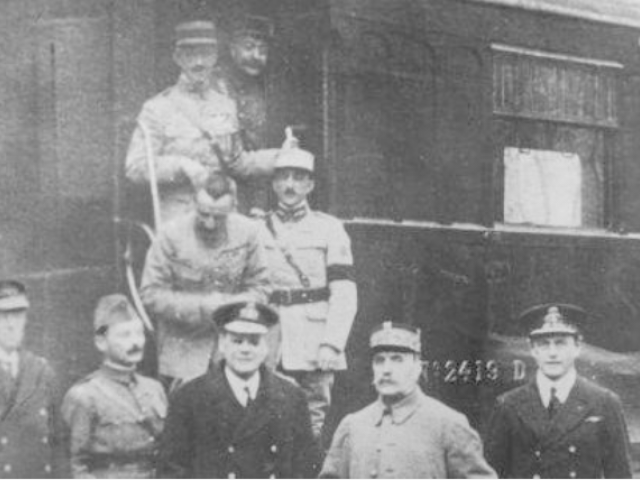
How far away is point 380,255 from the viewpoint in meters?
6.29

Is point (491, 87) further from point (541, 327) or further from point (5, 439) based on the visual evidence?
point (5, 439)

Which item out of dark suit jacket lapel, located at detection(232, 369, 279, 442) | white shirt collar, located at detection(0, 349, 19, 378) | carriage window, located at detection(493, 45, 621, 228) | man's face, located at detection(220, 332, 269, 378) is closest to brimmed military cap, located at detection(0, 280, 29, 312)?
white shirt collar, located at detection(0, 349, 19, 378)

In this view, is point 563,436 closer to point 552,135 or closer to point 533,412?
point 533,412

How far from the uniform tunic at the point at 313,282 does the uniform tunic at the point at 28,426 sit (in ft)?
4.14

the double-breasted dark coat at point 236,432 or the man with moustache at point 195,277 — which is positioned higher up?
the man with moustache at point 195,277

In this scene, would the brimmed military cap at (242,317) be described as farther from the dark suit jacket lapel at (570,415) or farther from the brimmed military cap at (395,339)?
the dark suit jacket lapel at (570,415)

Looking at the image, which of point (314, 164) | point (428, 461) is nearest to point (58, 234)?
point (314, 164)

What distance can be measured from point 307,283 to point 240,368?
48.2 inches

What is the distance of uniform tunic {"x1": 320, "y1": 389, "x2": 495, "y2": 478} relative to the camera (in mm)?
4301

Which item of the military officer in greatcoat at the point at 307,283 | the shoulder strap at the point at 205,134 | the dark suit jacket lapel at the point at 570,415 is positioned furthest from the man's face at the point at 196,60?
the dark suit jacket lapel at the point at 570,415

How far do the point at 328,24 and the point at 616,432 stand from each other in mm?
2553

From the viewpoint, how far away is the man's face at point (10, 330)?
4.59 m

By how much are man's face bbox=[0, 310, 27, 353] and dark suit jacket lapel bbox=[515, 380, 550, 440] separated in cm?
197

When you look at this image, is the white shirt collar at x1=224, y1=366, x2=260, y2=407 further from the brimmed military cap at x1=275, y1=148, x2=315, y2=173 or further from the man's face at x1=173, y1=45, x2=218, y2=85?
the man's face at x1=173, y1=45, x2=218, y2=85
